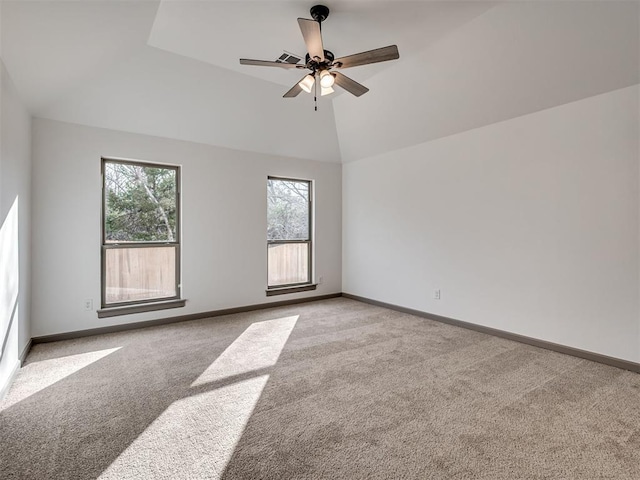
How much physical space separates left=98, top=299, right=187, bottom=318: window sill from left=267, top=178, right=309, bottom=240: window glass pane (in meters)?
1.75

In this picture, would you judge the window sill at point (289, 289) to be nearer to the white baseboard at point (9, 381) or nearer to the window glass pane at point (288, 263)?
the window glass pane at point (288, 263)

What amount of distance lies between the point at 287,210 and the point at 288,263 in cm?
93

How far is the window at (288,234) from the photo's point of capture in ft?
18.2

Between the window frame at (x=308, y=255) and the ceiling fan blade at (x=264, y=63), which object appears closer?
the ceiling fan blade at (x=264, y=63)

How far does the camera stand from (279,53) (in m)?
3.43

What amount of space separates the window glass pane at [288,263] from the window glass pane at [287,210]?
172 mm

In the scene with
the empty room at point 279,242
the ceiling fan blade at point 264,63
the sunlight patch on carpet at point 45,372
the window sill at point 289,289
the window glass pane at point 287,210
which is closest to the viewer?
the empty room at point 279,242

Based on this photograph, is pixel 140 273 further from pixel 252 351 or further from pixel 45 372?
pixel 252 351

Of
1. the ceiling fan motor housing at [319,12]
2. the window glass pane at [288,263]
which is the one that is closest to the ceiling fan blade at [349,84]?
the ceiling fan motor housing at [319,12]

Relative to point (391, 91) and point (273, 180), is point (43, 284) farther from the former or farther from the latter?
point (391, 91)

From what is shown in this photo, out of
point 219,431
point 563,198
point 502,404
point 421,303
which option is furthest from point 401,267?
point 219,431

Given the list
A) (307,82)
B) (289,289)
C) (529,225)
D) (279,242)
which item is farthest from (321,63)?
(289,289)

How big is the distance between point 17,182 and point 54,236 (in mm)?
952

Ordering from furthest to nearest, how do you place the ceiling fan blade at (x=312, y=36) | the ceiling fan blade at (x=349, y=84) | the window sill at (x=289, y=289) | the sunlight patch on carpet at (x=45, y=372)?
the window sill at (x=289, y=289)
the ceiling fan blade at (x=349, y=84)
the sunlight patch on carpet at (x=45, y=372)
the ceiling fan blade at (x=312, y=36)
